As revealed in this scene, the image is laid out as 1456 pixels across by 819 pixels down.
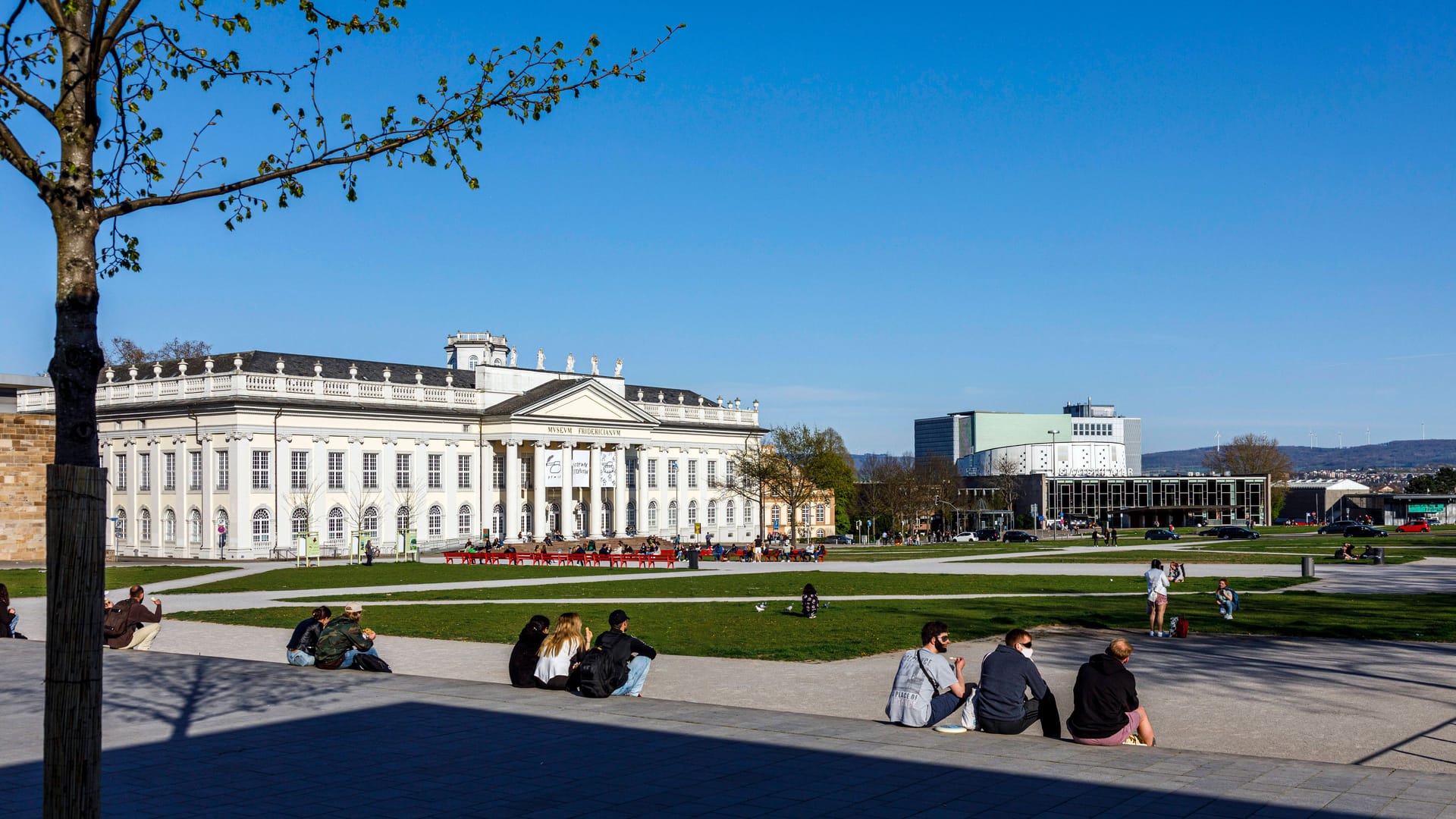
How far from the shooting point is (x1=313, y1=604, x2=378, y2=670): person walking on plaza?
18766mm

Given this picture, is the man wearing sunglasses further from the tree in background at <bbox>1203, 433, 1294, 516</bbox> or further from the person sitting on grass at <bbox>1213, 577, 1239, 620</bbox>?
the tree in background at <bbox>1203, 433, 1294, 516</bbox>

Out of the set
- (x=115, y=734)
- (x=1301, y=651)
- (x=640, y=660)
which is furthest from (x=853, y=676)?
(x=115, y=734)

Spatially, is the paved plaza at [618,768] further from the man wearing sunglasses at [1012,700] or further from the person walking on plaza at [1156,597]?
the person walking on plaza at [1156,597]

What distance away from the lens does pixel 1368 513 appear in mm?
153375

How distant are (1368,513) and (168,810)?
167 m

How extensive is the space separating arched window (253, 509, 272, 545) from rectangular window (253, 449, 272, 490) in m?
1.58

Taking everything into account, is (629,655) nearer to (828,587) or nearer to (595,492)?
(828,587)

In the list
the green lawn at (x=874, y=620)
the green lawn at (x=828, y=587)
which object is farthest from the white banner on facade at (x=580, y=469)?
the green lawn at (x=874, y=620)

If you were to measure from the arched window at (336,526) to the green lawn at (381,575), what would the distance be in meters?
16.3

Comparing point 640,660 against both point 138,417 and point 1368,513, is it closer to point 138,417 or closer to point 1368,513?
point 138,417

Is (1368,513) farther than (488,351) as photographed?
Yes

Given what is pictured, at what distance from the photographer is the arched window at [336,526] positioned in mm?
79812

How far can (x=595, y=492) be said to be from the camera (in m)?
95.5

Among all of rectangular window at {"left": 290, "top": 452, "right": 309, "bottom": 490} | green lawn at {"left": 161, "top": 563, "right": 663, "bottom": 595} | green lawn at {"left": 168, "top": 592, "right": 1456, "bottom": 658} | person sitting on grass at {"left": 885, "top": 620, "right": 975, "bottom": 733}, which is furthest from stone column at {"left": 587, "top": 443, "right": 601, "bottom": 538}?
person sitting on grass at {"left": 885, "top": 620, "right": 975, "bottom": 733}
